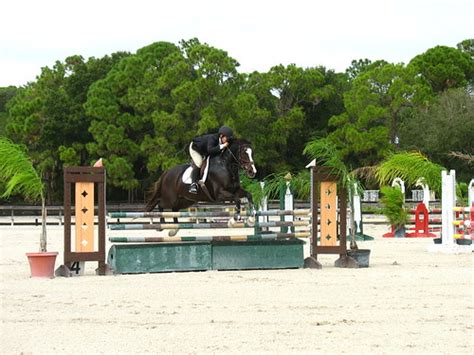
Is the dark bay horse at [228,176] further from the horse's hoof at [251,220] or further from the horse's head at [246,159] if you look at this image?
the horse's hoof at [251,220]

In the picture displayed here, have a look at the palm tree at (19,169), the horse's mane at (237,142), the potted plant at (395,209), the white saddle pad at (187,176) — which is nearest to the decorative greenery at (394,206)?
the potted plant at (395,209)

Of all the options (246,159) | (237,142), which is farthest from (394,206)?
(246,159)

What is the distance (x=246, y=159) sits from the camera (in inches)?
519

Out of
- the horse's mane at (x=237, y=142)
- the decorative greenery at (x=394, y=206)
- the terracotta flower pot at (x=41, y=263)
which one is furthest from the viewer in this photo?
the decorative greenery at (x=394, y=206)

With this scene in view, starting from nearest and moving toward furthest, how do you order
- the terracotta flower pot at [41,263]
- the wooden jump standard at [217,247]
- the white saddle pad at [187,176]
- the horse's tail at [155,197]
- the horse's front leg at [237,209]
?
the terracotta flower pot at [41,263] → the wooden jump standard at [217,247] → the horse's front leg at [237,209] → the white saddle pad at [187,176] → the horse's tail at [155,197]

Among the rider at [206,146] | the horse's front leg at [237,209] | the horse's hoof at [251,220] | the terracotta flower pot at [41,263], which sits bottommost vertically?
the terracotta flower pot at [41,263]

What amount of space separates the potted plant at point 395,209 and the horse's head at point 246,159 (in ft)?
30.0

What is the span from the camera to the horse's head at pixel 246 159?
1309 centimetres

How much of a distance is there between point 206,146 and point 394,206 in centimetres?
971

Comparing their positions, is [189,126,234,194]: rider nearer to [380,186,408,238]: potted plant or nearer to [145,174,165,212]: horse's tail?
[145,174,165,212]: horse's tail

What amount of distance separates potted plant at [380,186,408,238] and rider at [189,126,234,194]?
8.96 meters

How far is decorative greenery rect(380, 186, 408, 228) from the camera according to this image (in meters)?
21.9

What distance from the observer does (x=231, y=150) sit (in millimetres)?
13430

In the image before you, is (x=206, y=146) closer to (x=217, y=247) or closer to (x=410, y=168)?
(x=217, y=247)
